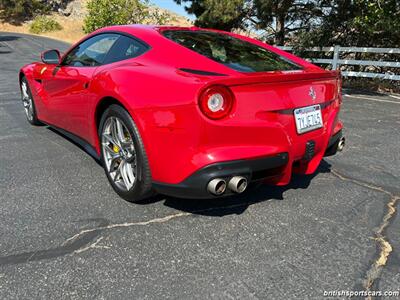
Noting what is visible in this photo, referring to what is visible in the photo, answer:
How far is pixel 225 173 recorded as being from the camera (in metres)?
2.30

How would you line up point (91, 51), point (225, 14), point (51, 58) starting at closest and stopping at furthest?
point (91, 51) → point (51, 58) → point (225, 14)

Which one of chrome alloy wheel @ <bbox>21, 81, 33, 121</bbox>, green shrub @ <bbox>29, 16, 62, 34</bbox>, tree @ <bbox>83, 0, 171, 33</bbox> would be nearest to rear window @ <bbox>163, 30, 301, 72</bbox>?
chrome alloy wheel @ <bbox>21, 81, 33, 121</bbox>

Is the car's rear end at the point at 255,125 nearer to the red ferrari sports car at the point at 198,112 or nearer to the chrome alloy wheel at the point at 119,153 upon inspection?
the red ferrari sports car at the point at 198,112

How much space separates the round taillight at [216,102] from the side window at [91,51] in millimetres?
1408

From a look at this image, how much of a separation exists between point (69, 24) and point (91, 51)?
4842cm

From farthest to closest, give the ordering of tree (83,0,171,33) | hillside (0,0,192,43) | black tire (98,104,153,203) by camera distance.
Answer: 1. hillside (0,0,192,43)
2. tree (83,0,171,33)
3. black tire (98,104,153,203)

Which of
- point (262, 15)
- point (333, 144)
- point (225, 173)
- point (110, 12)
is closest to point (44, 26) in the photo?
point (110, 12)

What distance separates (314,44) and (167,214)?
36.3ft

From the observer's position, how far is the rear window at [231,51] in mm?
2812

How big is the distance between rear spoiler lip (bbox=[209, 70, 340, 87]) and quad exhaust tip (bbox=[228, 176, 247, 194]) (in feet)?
1.89

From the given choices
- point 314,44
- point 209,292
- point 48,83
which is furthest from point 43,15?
point 209,292

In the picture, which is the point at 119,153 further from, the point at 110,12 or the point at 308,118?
the point at 110,12

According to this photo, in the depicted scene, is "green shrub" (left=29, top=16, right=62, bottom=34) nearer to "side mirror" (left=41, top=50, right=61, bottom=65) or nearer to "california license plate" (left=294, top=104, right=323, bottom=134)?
"side mirror" (left=41, top=50, right=61, bottom=65)

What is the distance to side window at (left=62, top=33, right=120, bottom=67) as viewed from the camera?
337 centimetres
